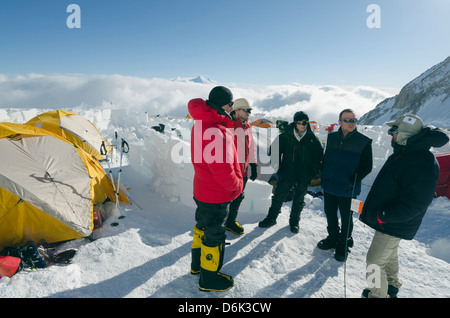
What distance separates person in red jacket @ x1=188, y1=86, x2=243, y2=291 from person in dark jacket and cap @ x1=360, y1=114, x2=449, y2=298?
1.60 meters

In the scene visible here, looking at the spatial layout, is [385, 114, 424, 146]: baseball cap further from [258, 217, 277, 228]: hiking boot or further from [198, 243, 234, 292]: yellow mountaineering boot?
[258, 217, 277, 228]: hiking boot

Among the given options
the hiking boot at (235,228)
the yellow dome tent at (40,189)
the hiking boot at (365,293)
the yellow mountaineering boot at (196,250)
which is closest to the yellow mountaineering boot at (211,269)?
the yellow mountaineering boot at (196,250)

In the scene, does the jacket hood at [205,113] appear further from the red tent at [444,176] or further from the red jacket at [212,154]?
the red tent at [444,176]

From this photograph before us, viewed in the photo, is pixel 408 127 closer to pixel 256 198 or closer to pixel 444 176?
pixel 256 198

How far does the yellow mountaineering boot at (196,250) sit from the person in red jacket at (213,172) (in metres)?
0.10

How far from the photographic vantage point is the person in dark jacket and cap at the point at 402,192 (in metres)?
2.13

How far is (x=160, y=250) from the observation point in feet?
12.0

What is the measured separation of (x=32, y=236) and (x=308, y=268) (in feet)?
14.1

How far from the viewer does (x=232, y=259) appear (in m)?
3.47

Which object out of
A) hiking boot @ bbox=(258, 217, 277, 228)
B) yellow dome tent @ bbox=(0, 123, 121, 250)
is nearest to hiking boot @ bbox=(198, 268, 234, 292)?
hiking boot @ bbox=(258, 217, 277, 228)

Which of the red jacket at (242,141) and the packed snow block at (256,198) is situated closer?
the red jacket at (242,141)

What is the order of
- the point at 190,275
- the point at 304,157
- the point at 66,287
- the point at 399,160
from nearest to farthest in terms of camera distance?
1. the point at 399,160
2. the point at 66,287
3. the point at 190,275
4. the point at 304,157

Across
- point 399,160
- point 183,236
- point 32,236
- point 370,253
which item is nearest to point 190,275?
point 183,236
